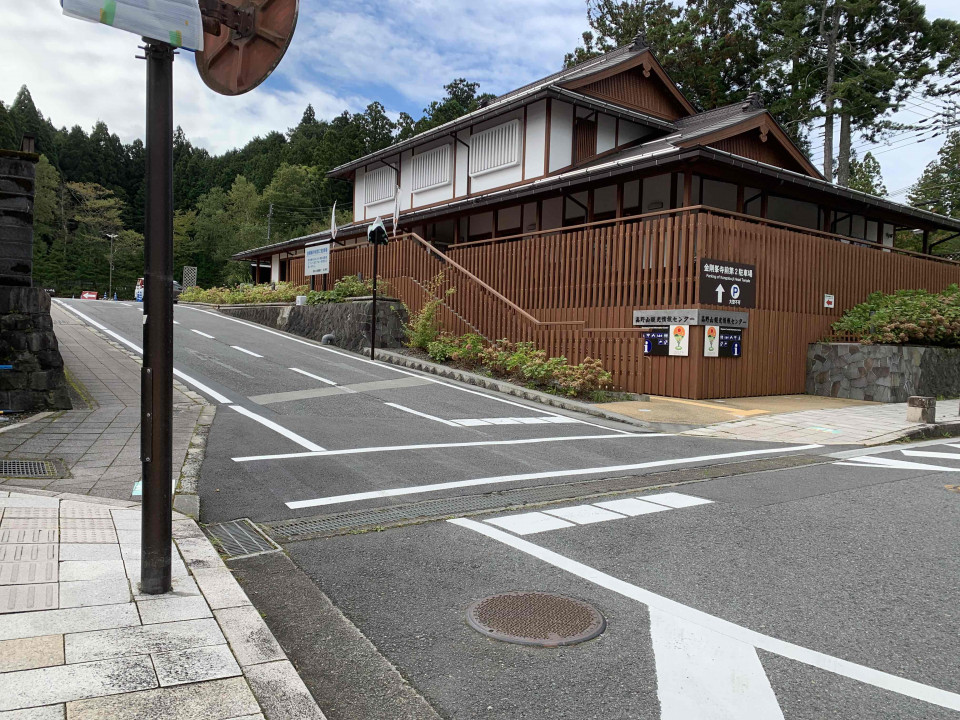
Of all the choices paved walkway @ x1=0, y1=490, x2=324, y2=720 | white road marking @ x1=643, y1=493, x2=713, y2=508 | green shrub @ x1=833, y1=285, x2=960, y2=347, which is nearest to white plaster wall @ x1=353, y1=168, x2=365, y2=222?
green shrub @ x1=833, y1=285, x2=960, y2=347

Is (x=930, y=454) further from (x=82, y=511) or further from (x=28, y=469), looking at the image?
(x=28, y=469)

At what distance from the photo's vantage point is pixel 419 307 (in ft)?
68.1

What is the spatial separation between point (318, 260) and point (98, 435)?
16.9 m

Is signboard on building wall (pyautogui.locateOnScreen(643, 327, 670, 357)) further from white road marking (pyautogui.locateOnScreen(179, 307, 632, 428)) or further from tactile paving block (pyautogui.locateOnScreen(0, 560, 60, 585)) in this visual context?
tactile paving block (pyautogui.locateOnScreen(0, 560, 60, 585))

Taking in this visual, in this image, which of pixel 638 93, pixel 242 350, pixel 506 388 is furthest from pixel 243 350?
pixel 638 93

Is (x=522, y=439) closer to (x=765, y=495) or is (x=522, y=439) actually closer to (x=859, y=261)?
(x=765, y=495)

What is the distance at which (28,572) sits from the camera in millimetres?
3844

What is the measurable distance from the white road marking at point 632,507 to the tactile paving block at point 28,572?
4.15m

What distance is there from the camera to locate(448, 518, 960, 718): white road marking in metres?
2.97

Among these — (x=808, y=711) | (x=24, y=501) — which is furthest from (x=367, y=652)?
(x=24, y=501)

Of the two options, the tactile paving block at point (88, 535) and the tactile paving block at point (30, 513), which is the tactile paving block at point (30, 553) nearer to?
the tactile paving block at point (88, 535)

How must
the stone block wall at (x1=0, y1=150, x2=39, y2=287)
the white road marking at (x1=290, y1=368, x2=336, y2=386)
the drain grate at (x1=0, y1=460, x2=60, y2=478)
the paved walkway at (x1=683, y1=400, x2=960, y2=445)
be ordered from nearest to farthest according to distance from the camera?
the drain grate at (x1=0, y1=460, x2=60, y2=478) < the stone block wall at (x1=0, y1=150, x2=39, y2=287) < the paved walkway at (x1=683, y1=400, x2=960, y2=445) < the white road marking at (x1=290, y1=368, x2=336, y2=386)

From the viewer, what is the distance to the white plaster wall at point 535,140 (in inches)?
876

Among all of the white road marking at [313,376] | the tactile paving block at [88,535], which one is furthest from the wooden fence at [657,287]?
the tactile paving block at [88,535]
